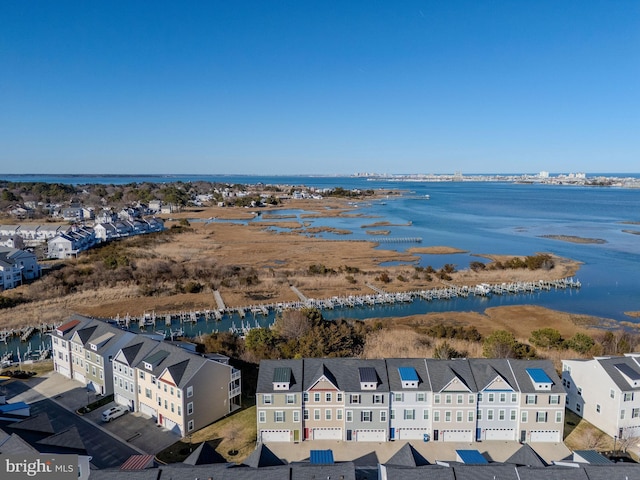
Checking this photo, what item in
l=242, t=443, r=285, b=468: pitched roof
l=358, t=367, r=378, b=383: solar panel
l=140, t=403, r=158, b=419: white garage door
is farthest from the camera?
l=140, t=403, r=158, b=419: white garage door

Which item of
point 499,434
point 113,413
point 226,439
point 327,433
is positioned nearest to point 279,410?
point 327,433

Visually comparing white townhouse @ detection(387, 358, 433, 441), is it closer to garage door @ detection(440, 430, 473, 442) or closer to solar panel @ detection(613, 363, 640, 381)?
garage door @ detection(440, 430, 473, 442)

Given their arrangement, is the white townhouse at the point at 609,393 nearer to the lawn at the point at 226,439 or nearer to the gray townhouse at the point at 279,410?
the gray townhouse at the point at 279,410

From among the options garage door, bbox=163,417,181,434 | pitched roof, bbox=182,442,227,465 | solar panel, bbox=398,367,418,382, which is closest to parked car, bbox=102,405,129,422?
garage door, bbox=163,417,181,434

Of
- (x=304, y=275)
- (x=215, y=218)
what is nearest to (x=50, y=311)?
(x=304, y=275)

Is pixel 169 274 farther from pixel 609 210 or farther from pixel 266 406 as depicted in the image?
pixel 609 210

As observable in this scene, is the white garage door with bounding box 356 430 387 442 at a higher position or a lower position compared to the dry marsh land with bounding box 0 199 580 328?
lower

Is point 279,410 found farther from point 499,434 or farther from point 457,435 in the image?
point 499,434
